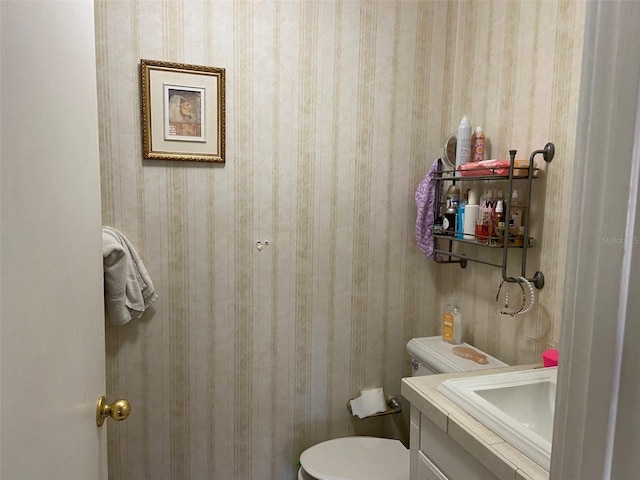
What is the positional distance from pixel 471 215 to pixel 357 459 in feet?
3.51

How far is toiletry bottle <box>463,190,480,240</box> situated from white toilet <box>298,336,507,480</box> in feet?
1.60

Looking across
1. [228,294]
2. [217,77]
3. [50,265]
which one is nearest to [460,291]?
[228,294]

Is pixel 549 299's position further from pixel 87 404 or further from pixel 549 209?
pixel 87 404

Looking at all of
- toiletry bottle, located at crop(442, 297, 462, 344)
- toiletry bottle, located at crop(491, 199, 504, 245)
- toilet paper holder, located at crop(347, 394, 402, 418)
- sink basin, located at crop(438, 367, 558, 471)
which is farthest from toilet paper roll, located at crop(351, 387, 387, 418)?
toiletry bottle, located at crop(491, 199, 504, 245)

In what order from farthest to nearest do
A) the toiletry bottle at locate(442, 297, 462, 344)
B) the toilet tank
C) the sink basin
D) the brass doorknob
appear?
the toiletry bottle at locate(442, 297, 462, 344) < the toilet tank < the sink basin < the brass doorknob

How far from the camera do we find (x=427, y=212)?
6.46ft

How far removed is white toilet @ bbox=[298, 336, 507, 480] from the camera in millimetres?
1687

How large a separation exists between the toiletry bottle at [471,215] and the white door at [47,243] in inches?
51.0

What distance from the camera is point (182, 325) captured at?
179 centimetres

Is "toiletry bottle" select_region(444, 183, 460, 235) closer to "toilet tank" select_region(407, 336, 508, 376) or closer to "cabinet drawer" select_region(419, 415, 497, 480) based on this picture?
"toilet tank" select_region(407, 336, 508, 376)

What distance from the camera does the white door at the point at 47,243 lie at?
490 millimetres

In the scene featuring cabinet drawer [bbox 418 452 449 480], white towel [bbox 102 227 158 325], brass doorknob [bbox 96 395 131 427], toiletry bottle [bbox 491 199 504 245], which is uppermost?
toiletry bottle [bbox 491 199 504 245]

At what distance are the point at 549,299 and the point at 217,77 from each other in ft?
4.76

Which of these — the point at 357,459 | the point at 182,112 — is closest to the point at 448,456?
the point at 357,459
